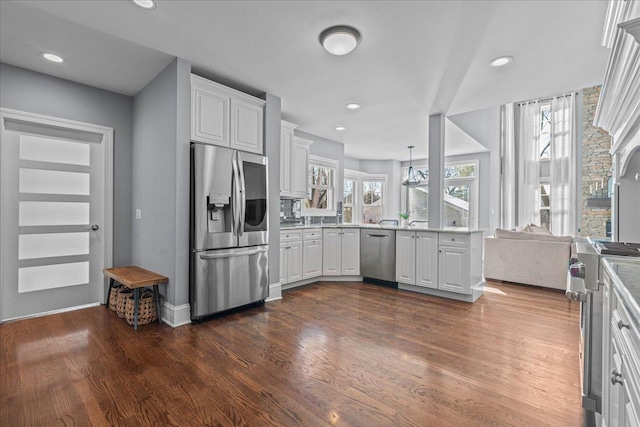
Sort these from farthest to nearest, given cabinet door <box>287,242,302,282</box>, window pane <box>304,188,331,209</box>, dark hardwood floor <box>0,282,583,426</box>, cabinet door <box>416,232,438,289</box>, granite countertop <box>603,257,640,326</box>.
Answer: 1. window pane <box>304,188,331,209</box>
2. cabinet door <box>287,242,302,282</box>
3. cabinet door <box>416,232,438,289</box>
4. dark hardwood floor <box>0,282,583,426</box>
5. granite countertop <box>603,257,640,326</box>

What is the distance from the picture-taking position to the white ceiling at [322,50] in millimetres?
2186

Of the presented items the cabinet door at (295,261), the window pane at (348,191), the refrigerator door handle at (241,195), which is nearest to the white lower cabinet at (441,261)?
the cabinet door at (295,261)

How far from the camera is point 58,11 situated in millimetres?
2227

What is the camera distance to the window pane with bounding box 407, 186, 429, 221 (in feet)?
28.6

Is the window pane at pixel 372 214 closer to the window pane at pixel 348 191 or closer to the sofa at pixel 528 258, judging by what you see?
the window pane at pixel 348 191

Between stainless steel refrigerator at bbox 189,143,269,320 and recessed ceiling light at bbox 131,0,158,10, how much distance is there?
3.74 feet

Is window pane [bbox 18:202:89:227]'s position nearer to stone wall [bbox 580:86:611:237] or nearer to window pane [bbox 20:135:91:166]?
window pane [bbox 20:135:91:166]

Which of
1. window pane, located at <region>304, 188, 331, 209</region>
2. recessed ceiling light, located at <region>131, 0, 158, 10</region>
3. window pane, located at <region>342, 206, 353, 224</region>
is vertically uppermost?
recessed ceiling light, located at <region>131, 0, 158, 10</region>

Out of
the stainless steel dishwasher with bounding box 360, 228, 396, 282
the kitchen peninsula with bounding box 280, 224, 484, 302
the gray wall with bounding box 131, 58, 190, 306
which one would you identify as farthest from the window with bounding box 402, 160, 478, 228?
the gray wall with bounding box 131, 58, 190, 306

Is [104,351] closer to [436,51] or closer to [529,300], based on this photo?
[436,51]

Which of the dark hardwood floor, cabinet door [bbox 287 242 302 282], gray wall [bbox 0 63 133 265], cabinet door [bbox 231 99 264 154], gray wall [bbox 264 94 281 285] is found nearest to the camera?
the dark hardwood floor

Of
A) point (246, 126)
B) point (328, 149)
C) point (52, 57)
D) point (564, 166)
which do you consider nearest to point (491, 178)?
point (564, 166)

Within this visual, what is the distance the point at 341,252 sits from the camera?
488 cm

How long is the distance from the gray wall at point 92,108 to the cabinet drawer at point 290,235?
1891mm
